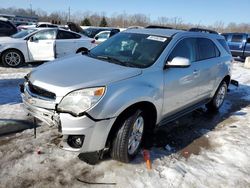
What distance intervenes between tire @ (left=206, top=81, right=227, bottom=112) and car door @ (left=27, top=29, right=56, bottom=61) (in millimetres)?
6671

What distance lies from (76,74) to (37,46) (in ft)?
25.1

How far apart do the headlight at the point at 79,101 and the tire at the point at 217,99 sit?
3782mm

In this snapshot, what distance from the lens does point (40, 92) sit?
3439 millimetres

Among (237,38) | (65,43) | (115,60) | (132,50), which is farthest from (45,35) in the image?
(237,38)

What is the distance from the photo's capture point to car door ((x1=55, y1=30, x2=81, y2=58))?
10875 mm

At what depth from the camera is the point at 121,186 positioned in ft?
10.7

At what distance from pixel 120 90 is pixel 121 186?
3.71ft

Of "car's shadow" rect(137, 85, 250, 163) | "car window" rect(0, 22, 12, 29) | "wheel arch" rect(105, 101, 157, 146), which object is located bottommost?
"car's shadow" rect(137, 85, 250, 163)

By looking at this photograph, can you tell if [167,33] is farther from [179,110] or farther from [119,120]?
[119,120]

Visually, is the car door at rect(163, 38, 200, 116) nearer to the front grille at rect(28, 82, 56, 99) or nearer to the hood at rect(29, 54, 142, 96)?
the hood at rect(29, 54, 142, 96)

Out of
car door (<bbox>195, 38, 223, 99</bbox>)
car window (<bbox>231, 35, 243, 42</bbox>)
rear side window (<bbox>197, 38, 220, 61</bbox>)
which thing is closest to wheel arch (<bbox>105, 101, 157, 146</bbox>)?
car door (<bbox>195, 38, 223, 99</bbox>)

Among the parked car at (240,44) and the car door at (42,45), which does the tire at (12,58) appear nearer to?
the car door at (42,45)

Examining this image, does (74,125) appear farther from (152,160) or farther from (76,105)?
(152,160)

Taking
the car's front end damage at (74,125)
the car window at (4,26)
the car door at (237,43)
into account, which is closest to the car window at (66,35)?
the car window at (4,26)
